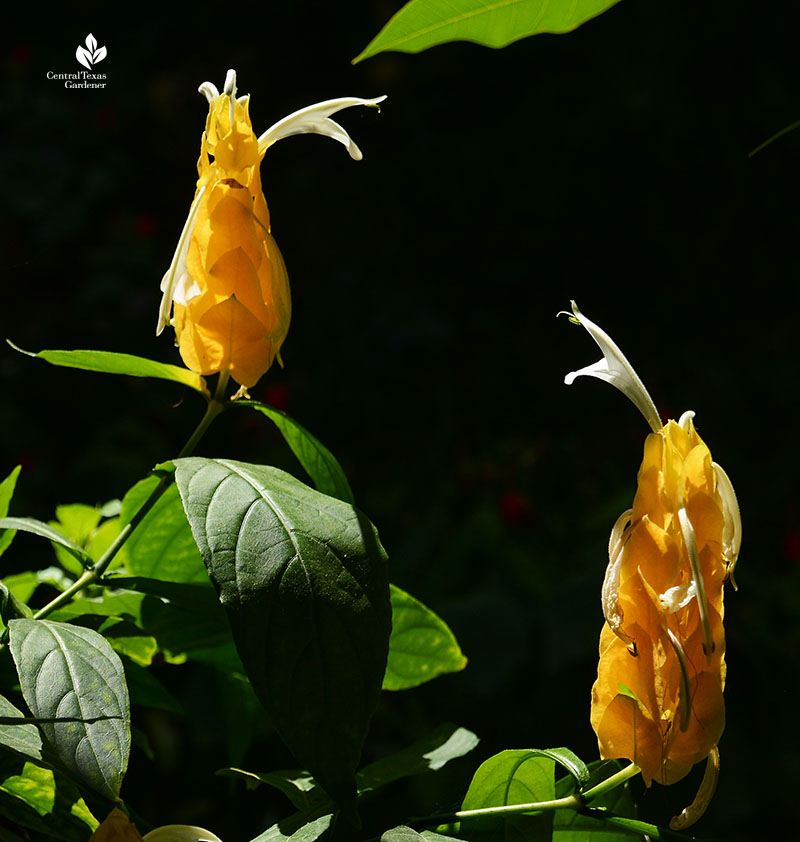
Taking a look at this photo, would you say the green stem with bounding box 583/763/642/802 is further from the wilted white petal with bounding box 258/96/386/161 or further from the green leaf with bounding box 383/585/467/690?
the wilted white petal with bounding box 258/96/386/161

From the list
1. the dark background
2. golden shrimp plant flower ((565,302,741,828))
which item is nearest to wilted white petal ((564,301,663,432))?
golden shrimp plant flower ((565,302,741,828))

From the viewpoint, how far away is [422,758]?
1.36ft

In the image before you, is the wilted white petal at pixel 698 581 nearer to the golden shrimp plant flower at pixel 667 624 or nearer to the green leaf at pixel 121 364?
the golden shrimp plant flower at pixel 667 624

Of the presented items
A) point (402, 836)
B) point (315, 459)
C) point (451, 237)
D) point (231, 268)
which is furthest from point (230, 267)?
point (451, 237)

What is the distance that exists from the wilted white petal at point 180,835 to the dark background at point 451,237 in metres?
1.79

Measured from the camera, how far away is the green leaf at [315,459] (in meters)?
0.42

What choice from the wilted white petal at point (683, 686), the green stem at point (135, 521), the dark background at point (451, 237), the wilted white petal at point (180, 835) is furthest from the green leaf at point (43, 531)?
the dark background at point (451, 237)

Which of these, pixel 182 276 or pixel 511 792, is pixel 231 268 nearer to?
pixel 182 276

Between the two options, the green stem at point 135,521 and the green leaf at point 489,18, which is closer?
the green leaf at point 489,18

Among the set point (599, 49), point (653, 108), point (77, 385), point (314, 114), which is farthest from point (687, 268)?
point (314, 114)

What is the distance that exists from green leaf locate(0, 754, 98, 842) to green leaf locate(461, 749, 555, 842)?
13cm

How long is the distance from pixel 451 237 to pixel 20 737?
7.86ft

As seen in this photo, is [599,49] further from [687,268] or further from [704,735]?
[704,735]

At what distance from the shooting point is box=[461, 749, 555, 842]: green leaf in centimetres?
A: 33
